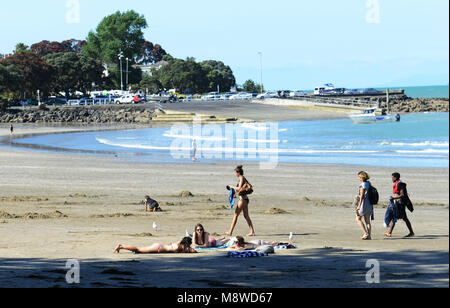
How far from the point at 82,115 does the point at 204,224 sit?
75.0 meters

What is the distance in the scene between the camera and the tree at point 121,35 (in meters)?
133

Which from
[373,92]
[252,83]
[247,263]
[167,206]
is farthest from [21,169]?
[252,83]

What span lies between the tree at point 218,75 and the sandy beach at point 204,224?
109 m

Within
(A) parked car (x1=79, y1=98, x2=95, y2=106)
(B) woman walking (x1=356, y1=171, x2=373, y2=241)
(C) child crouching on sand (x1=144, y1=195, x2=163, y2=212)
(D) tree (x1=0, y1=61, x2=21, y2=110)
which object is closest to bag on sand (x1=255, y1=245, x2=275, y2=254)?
(B) woman walking (x1=356, y1=171, x2=373, y2=241)

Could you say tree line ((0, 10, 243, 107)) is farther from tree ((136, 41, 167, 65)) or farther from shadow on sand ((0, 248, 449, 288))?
shadow on sand ((0, 248, 449, 288))

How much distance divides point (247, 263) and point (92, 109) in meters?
83.3

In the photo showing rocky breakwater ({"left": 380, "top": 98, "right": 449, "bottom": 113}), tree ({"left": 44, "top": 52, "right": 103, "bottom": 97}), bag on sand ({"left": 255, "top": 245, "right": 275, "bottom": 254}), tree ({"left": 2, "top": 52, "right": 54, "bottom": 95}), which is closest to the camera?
bag on sand ({"left": 255, "top": 245, "right": 275, "bottom": 254})

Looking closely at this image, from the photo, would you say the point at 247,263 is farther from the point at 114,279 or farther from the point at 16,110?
the point at 16,110

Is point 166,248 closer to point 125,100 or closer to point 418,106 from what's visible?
point 125,100

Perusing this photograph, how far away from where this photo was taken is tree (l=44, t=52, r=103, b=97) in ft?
380

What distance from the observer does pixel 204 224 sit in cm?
1752

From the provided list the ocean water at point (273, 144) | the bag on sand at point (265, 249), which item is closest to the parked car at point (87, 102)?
the ocean water at point (273, 144)

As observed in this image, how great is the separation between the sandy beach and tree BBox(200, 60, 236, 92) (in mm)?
109394

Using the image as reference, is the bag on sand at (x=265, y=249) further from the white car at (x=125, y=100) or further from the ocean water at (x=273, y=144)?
the white car at (x=125, y=100)
